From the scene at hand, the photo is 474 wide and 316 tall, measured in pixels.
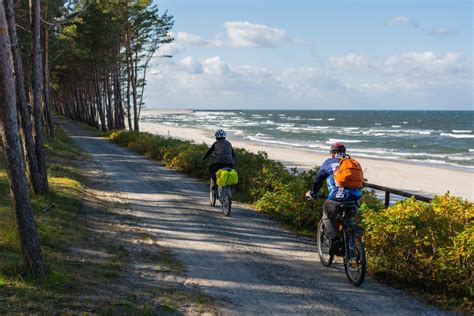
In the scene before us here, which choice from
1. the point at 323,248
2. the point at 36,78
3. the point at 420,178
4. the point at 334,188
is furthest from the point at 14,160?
the point at 420,178

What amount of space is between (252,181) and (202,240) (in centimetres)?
482

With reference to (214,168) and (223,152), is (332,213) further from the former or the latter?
(214,168)

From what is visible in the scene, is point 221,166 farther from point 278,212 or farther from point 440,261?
point 440,261

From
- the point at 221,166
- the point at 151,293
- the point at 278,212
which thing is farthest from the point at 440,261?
the point at 221,166

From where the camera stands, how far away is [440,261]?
6.03 m

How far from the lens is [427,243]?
6.34 metres

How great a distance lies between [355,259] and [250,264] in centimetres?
177

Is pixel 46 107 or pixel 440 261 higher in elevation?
pixel 46 107

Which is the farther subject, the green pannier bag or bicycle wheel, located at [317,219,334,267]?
the green pannier bag

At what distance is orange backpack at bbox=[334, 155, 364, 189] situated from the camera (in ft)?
21.6

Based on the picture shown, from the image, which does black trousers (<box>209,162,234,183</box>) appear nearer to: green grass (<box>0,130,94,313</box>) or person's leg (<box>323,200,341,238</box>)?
green grass (<box>0,130,94,313</box>)

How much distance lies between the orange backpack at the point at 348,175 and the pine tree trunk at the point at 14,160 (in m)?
4.21

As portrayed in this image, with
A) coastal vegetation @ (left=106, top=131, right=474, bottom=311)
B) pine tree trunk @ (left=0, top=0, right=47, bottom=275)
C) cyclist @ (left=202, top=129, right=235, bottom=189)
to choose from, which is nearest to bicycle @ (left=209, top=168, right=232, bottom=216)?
cyclist @ (left=202, top=129, right=235, bottom=189)

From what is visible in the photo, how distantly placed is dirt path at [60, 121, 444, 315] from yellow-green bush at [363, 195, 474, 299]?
1.38 feet
